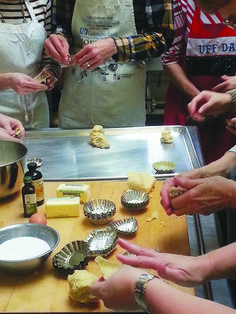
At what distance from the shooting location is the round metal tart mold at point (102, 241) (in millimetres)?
1331

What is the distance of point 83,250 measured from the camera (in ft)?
4.35

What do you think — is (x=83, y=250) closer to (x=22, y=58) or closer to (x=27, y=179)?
(x=27, y=179)

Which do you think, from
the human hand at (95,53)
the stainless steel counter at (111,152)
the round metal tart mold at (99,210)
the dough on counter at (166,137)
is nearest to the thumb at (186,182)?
the round metal tart mold at (99,210)

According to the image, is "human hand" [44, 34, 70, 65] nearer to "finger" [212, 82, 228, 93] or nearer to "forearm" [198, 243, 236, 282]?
"finger" [212, 82, 228, 93]

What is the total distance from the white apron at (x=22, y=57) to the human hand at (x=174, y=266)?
5.11ft

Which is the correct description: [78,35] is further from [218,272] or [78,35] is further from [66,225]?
[218,272]

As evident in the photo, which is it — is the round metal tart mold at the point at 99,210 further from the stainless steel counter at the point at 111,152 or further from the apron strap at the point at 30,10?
the apron strap at the point at 30,10

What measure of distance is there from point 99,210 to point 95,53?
0.98 m

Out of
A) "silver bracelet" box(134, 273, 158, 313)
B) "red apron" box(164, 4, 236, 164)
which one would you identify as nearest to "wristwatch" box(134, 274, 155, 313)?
"silver bracelet" box(134, 273, 158, 313)

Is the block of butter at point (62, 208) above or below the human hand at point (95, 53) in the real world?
below

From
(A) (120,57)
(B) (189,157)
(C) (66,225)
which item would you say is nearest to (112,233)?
(C) (66,225)

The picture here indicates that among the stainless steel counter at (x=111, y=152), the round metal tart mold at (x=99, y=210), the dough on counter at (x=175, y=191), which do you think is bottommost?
the stainless steel counter at (x=111, y=152)

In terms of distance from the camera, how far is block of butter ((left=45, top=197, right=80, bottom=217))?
1.55 m

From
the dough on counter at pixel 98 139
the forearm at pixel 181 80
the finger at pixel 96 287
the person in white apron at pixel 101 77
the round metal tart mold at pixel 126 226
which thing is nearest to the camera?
the finger at pixel 96 287
